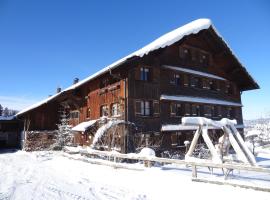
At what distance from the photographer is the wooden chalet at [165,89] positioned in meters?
20.5

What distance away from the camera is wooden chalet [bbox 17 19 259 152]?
2052cm

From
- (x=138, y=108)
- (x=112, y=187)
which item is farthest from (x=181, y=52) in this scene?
(x=112, y=187)

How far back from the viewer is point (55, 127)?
31109mm


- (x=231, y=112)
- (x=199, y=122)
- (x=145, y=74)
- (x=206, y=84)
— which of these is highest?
(x=206, y=84)

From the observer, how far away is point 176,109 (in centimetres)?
2336

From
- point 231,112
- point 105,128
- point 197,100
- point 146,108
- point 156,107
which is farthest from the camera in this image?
point 231,112

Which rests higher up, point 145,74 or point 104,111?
point 145,74

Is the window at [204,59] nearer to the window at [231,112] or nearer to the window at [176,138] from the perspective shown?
the window at [231,112]

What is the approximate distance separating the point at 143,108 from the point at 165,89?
113 inches

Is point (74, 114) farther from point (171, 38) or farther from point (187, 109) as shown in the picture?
point (171, 38)

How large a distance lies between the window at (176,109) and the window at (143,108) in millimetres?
2451

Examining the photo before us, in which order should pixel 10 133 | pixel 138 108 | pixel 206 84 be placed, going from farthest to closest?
1. pixel 10 133
2. pixel 206 84
3. pixel 138 108

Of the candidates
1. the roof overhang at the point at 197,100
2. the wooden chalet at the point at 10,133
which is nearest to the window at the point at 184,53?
the roof overhang at the point at 197,100

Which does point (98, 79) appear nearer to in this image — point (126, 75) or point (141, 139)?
point (126, 75)
